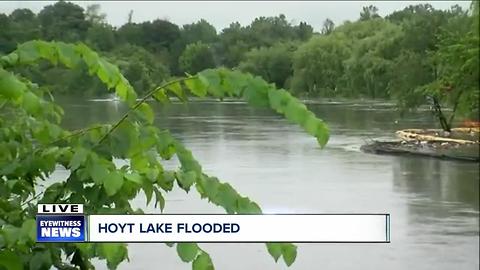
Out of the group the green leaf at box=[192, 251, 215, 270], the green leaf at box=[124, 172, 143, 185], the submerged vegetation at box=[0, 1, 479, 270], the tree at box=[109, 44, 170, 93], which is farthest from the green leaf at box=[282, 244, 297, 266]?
the tree at box=[109, 44, 170, 93]

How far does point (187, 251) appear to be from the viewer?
3.02ft

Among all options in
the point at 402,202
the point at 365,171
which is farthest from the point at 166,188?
the point at 365,171

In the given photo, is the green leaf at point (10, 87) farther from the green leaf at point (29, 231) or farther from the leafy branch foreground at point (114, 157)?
the green leaf at point (29, 231)

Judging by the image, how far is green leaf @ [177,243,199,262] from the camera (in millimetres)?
918

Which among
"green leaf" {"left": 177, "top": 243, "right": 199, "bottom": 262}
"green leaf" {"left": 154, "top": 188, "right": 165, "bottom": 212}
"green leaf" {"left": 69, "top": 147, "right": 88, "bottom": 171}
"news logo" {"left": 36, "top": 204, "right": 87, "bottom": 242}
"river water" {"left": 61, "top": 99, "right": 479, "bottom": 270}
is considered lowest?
"river water" {"left": 61, "top": 99, "right": 479, "bottom": 270}

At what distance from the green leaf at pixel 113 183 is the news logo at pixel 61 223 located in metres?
0.10

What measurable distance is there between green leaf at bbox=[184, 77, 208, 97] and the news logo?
0.22m

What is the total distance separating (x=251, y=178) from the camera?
477 cm

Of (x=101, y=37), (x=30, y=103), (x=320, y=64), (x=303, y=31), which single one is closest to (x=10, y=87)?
(x=30, y=103)

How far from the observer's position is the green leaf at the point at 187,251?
0.92 meters

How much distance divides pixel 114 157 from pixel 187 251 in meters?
0.16

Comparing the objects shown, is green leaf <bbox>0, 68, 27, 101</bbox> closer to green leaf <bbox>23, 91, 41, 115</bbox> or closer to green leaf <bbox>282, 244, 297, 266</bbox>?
green leaf <bbox>23, 91, 41, 115</bbox>

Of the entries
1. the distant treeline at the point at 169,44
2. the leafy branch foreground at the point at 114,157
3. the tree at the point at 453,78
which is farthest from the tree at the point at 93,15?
the tree at the point at 453,78

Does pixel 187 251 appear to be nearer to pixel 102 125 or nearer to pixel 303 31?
pixel 102 125
